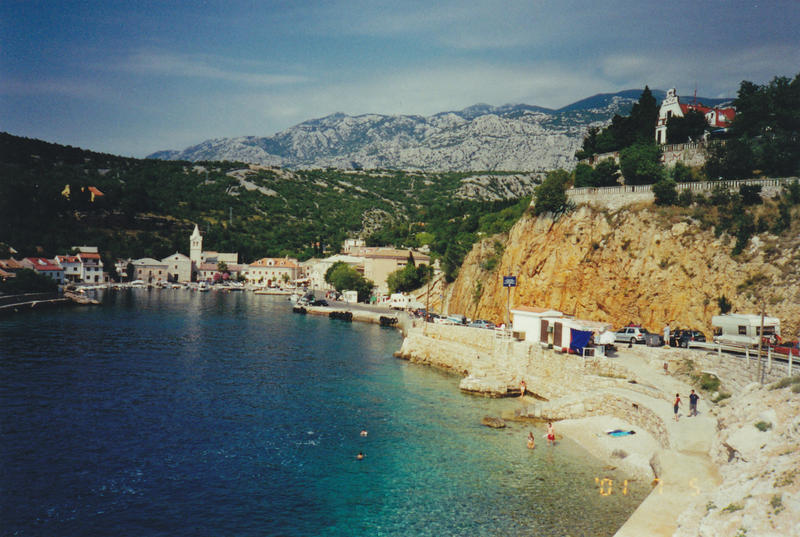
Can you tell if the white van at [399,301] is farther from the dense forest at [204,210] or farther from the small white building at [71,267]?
the small white building at [71,267]

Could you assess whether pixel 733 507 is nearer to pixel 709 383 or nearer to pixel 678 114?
pixel 709 383

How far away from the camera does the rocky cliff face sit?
32.2 metres

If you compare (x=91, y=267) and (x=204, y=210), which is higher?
(x=204, y=210)

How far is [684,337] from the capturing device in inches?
1231

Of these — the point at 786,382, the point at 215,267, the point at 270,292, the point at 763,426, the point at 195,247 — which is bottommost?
the point at 270,292

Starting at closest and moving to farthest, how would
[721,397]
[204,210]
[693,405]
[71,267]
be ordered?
[693,405], [721,397], [71,267], [204,210]

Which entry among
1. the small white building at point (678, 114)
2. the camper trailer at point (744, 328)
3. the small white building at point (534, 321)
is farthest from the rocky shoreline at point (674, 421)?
the small white building at point (678, 114)

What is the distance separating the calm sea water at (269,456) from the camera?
1689cm

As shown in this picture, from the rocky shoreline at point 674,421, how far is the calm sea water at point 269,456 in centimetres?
169

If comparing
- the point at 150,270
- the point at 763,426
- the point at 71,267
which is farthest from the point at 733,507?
the point at 150,270

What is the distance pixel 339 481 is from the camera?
19.9 meters

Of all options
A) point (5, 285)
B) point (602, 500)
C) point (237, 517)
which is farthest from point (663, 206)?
point (5, 285)

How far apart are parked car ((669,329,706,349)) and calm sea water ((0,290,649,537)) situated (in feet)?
33.0

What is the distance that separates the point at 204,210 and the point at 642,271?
458 feet
